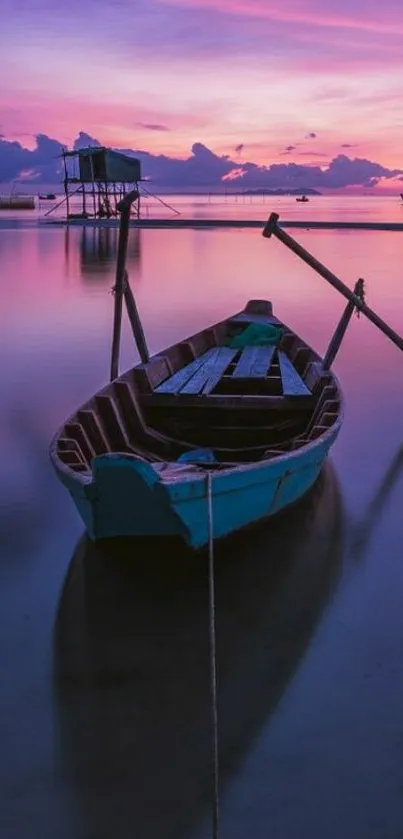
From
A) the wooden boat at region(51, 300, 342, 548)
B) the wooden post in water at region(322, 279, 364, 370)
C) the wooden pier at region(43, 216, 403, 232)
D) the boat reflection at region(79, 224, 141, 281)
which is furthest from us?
the wooden pier at region(43, 216, 403, 232)

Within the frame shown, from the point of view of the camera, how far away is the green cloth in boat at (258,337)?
1222 centimetres

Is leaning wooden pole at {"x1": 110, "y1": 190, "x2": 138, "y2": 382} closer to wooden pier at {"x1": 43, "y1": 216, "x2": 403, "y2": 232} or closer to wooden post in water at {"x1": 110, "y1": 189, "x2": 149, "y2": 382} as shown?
wooden post in water at {"x1": 110, "y1": 189, "x2": 149, "y2": 382}

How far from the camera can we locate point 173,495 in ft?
18.3

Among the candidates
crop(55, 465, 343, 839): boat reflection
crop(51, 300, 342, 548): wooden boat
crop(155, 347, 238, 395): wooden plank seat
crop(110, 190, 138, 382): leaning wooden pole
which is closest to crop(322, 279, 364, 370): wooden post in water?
crop(51, 300, 342, 548): wooden boat

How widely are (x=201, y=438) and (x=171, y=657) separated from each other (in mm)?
3659

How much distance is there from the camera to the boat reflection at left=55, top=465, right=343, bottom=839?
4324 mm

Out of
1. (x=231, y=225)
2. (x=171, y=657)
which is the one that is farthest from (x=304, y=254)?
(x=231, y=225)

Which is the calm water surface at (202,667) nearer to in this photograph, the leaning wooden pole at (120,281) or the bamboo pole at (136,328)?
the leaning wooden pole at (120,281)

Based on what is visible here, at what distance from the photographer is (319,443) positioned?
710cm

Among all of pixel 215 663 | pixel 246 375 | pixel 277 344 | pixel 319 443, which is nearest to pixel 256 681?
pixel 215 663

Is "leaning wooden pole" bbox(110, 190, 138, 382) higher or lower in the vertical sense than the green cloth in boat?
higher

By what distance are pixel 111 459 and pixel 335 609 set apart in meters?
2.10

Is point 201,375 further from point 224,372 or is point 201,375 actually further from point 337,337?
point 337,337

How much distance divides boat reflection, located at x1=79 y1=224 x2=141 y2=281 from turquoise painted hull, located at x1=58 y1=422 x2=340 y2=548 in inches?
1002
